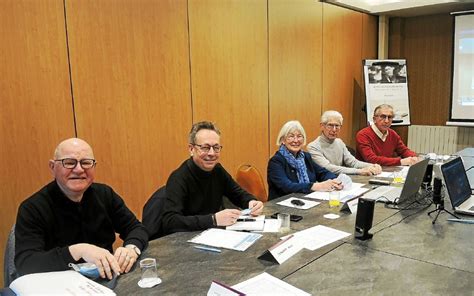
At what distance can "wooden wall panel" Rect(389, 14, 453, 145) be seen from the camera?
6.09 metres

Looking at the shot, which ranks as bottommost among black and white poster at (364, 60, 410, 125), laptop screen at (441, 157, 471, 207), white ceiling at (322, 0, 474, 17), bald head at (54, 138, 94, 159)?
laptop screen at (441, 157, 471, 207)

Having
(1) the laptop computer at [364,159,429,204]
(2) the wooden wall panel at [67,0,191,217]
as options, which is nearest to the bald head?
(2) the wooden wall panel at [67,0,191,217]

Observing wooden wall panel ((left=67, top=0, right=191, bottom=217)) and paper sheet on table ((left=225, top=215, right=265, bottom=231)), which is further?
wooden wall panel ((left=67, top=0, right=191, bottom=217))

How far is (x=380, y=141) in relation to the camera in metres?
4.12

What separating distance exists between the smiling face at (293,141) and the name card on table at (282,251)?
1348 millimetres

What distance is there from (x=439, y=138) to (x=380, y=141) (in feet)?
8.87

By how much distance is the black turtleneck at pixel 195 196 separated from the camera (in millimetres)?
2051

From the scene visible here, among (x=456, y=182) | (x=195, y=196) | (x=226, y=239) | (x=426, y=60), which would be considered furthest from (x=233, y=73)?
(x=426, y=60)

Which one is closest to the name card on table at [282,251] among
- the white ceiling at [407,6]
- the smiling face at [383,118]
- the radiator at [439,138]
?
the smiling face at [383,118]

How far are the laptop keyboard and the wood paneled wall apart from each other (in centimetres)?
191

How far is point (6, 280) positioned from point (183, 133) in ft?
7.61

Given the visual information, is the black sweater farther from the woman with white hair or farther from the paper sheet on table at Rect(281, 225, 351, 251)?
the woman with white hair

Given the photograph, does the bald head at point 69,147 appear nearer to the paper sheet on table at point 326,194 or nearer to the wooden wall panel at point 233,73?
the paper sheet on table at point 326,194

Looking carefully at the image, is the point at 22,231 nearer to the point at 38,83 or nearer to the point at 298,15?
the point at 38,83
